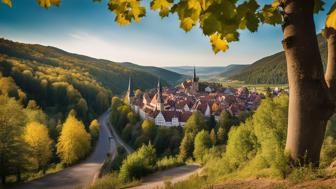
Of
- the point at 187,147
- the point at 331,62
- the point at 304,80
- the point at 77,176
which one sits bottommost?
the point at 77,176

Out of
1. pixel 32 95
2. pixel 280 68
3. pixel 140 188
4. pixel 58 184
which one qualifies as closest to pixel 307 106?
pixel 140 188

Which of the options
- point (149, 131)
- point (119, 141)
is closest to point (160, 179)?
point (149, 131)

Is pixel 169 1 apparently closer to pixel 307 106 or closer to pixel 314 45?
pixel 314 45

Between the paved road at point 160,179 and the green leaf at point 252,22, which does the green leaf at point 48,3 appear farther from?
the paved road at point 160,179

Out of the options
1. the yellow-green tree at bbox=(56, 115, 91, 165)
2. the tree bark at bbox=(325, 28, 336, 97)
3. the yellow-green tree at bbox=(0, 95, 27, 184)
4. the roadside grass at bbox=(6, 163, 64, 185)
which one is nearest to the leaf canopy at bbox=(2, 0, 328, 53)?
the tree bark at bbox=(325, 28, 336, 97)

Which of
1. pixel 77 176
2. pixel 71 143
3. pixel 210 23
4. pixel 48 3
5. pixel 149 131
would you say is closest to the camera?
pixel 210 23

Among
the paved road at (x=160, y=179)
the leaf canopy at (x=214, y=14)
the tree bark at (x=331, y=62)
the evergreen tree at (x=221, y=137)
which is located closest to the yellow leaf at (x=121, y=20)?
the leaf canopy at (x=214, y=14)

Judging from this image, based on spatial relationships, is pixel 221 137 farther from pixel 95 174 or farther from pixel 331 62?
pixel 331 62
